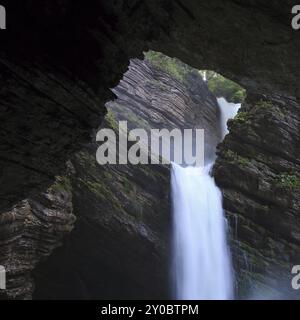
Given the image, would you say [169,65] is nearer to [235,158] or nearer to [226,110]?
[226,110]

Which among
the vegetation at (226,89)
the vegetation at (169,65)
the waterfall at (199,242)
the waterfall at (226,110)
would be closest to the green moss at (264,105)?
the waterfall at (199,242)

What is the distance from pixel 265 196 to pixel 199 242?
12.4 ft

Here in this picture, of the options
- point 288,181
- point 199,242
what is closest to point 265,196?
point 288,181

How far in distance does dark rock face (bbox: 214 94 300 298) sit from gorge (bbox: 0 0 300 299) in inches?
2.0

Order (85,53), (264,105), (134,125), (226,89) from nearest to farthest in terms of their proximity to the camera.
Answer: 1. (85,53)
2. (264,105)
3. (134,125)
4. (226,89)

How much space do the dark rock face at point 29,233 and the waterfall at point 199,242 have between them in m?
6.13

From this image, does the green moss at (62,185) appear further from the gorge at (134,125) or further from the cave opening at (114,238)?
the cave opening at (114,238)

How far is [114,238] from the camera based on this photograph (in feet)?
55.7

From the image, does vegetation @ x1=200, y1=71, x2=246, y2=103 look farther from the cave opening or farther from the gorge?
the cave opening

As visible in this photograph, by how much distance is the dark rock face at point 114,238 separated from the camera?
16.3m

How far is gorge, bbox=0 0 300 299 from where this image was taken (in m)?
6.57

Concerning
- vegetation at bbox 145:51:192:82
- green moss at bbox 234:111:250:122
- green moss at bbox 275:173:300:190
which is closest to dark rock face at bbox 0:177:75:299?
green moss at bbox 234:111:250:122

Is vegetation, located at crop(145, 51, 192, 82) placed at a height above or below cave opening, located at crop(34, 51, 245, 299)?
above

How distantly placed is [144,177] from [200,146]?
10.0m
